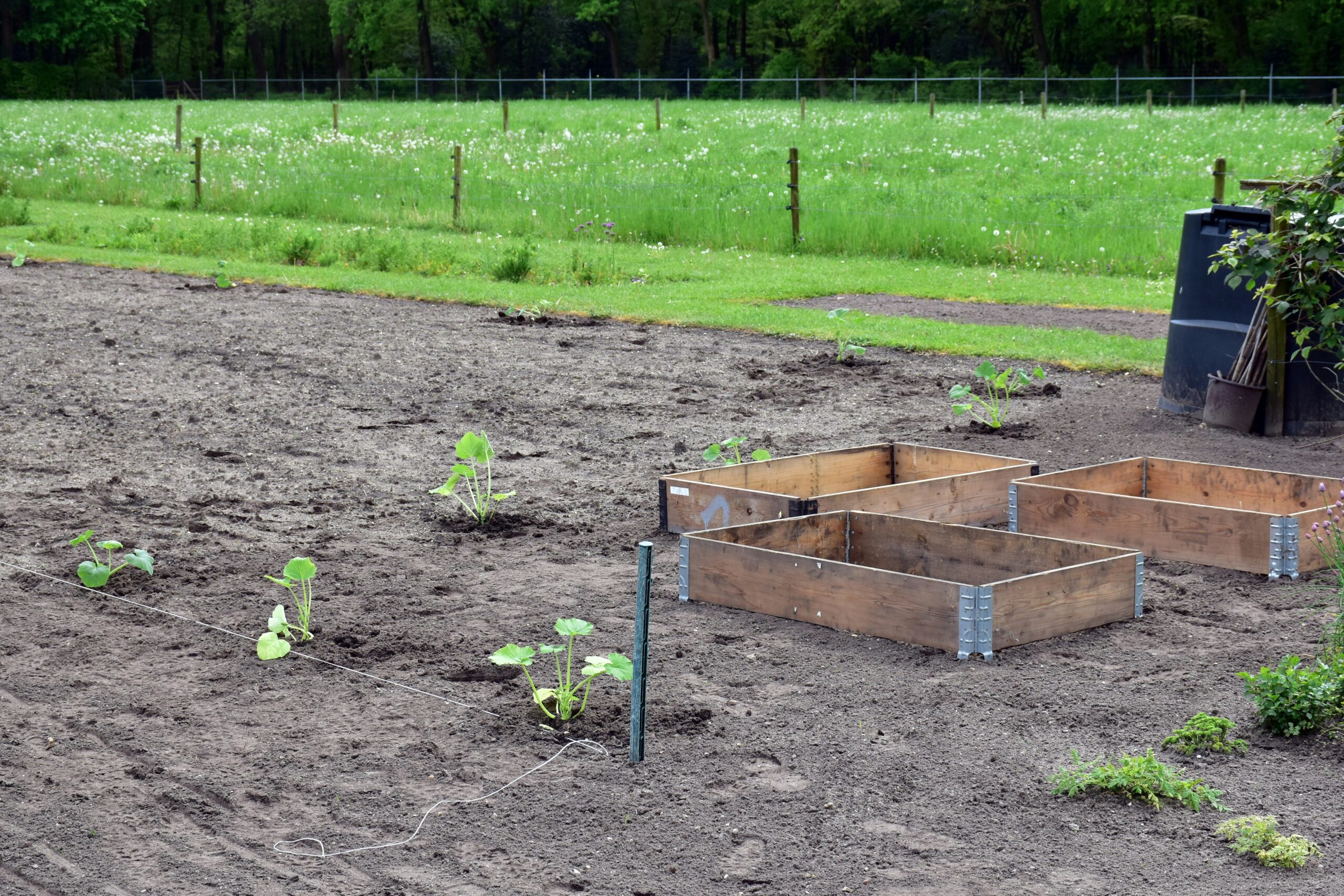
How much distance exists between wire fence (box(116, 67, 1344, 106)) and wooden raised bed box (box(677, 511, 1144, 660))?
3735 cm

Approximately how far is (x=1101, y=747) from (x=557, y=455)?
4.80 metres

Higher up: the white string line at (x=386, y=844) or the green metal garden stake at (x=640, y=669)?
the green metal garden stake at (x=640, y=669)

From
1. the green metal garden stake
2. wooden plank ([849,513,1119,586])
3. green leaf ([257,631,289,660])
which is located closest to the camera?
the green metal garden stake

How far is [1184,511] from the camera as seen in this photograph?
20.6ft

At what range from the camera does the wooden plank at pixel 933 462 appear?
7.42 meters

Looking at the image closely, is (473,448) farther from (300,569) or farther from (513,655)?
(513,655)

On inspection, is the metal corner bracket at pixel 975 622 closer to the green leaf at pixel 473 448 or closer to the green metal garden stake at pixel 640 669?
the green metal garden stake at pixel 640 669

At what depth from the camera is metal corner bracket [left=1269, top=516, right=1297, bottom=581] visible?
600 cm

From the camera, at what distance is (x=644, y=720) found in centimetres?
446

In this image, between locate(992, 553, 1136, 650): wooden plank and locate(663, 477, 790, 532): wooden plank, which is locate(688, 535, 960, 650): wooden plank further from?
locate(663, 477, 790, 532): wooden plank

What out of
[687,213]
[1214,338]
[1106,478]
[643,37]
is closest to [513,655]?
[1106,478]

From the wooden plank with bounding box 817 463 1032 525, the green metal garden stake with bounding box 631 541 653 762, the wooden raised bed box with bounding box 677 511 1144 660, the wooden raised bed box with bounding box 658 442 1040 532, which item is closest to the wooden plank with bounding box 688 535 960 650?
the wooden raised bed box with bounding box 677 511 1144 660

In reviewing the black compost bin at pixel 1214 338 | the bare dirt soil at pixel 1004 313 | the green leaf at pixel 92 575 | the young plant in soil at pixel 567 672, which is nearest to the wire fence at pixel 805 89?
the bare dirt soil at pixel 1004 313

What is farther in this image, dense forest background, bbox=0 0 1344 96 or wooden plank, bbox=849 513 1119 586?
dense forest background, bbox=0 0 1344 96
